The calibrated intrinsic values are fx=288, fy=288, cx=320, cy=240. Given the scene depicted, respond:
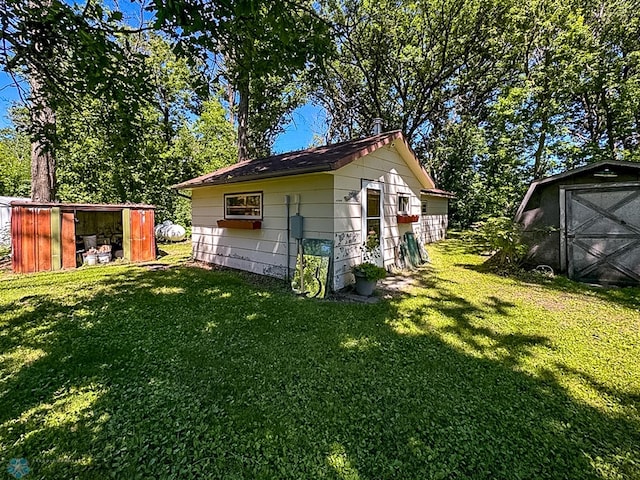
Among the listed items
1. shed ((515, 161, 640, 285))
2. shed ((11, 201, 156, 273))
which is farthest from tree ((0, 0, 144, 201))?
shed ((515, 161, 640, 285))

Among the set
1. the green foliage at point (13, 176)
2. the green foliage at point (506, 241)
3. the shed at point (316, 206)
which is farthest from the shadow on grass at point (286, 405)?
the green foliage at point (13, 176)

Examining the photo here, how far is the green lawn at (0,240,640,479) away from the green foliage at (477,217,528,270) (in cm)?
200

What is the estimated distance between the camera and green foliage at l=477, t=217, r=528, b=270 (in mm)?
6609

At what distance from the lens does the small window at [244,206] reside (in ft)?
22.6

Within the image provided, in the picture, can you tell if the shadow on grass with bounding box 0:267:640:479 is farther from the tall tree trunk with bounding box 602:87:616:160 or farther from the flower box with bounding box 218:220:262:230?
the tall tree trunk with bounding box 602:87:616:160

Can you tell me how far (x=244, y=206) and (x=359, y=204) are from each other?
3.02 m

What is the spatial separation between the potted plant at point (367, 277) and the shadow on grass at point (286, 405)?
121 centimetres

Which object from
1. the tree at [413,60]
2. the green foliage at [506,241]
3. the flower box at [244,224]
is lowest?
the green foliage at [506,241]

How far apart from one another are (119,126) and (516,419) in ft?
17.5

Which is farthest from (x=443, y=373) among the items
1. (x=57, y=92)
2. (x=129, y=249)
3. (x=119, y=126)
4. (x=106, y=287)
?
(x=129, y=249)

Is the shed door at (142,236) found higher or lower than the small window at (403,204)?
lower

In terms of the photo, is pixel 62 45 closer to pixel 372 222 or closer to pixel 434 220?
pixel 372 222

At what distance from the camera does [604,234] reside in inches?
237

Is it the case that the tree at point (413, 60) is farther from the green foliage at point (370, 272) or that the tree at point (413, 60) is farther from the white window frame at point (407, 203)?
the green foliage at point (370, 272)
